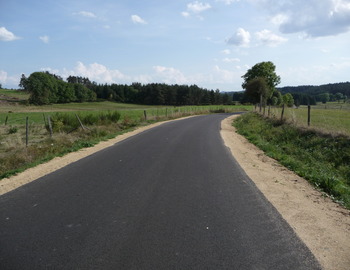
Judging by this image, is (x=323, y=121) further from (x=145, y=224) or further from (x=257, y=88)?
(x=145, y=224)

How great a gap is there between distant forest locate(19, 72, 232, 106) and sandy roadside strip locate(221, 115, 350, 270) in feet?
320

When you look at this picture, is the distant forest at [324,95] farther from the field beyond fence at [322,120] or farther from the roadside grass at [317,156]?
the roadside grass at [317,156]

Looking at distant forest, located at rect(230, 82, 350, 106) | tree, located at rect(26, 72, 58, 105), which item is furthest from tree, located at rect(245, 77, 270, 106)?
tree, located at rect(26, 72, 58, 105)

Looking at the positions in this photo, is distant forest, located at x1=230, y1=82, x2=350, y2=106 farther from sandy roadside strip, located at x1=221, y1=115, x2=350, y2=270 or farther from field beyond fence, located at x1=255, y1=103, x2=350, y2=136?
sandy roadside strip, located at x1=221, y1=115, x2=350, y2=270

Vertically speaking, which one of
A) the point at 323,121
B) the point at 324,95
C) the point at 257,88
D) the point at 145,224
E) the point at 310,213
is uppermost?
the point at 257,88

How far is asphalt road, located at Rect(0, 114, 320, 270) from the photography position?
3562 mm

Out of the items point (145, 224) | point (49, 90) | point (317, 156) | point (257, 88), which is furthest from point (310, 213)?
point (49, 90)

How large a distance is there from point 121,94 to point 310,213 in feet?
409

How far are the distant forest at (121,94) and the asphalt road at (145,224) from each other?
96.6m

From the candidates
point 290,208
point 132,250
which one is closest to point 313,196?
point 290,208

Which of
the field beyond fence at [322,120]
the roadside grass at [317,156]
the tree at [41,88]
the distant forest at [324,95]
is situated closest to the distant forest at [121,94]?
the tree at [41,88]

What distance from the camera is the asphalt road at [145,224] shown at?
3.56m

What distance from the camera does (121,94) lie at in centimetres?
12575

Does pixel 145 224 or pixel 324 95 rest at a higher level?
pixel 324 95
